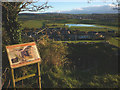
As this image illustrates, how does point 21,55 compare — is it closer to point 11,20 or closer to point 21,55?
point 21,55

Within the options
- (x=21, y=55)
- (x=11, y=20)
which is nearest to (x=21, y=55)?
(x=21, y=55)

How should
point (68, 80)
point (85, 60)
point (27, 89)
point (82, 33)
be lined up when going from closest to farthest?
point (27, 89) < point (68, 80) < point (85, 60) < point (82, 33)

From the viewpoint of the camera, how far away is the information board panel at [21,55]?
3375 mm

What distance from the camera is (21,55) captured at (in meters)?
3.53

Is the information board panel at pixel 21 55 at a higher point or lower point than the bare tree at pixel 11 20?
lower

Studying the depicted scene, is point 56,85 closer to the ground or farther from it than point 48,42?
closer to the ground

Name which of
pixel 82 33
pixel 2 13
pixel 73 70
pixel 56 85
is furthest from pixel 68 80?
pixel 82 33

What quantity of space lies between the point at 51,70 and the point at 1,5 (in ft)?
12.4

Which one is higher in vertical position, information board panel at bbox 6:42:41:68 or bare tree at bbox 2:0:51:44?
bare tree at bbox 2:0:51:44

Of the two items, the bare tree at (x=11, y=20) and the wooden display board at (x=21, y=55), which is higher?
the bare tree at (x=11, y=20)

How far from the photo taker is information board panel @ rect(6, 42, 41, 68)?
3.38 metres

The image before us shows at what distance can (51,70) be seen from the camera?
5.52m

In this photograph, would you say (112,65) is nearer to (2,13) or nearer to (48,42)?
(48,42)

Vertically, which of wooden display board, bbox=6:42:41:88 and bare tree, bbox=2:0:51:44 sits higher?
bare tree, bbox=2:0:51:44
